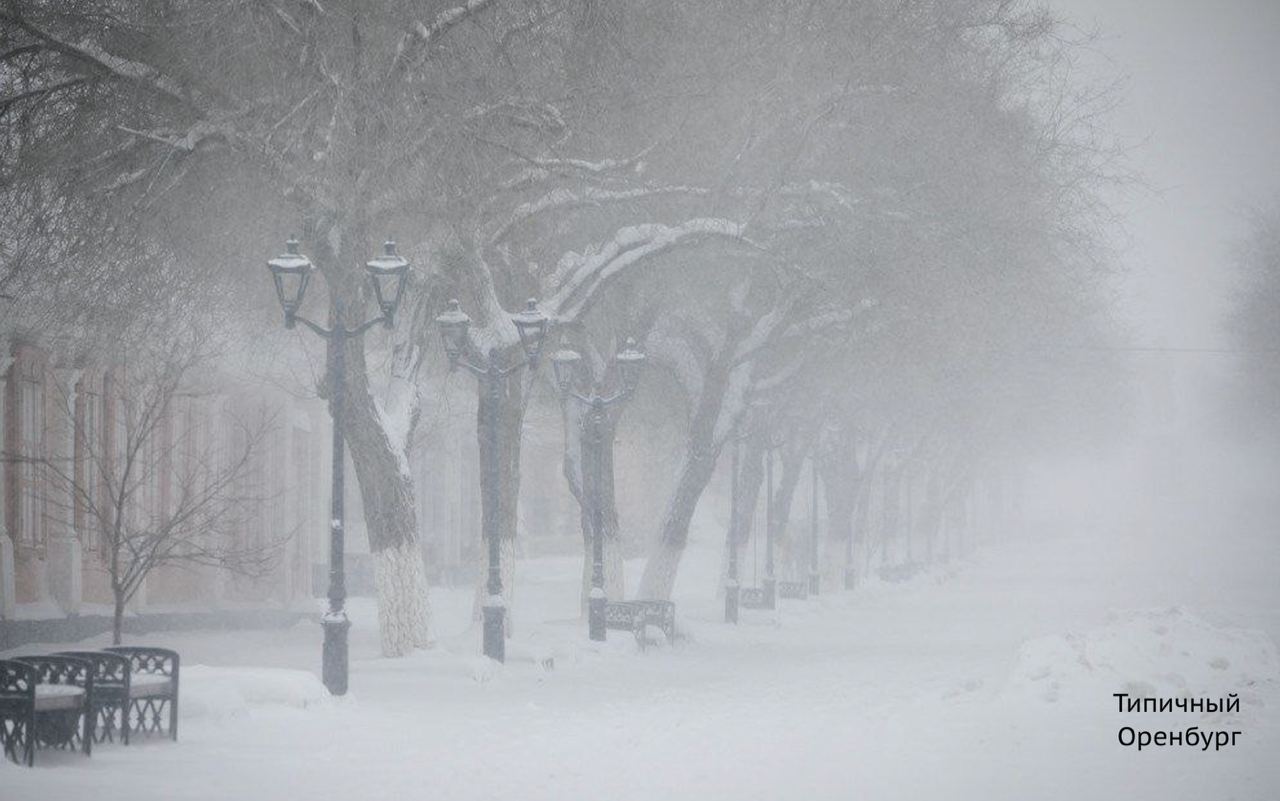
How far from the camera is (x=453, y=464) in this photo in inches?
2189

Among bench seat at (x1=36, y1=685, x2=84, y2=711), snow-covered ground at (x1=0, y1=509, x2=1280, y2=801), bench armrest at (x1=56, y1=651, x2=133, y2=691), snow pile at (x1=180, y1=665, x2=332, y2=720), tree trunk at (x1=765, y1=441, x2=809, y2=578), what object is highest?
tree trunk at (x1=765, y1=441, x2=809, y2=578)

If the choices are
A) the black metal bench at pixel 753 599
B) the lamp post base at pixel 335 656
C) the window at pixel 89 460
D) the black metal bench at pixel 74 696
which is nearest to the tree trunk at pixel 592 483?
the window at pixel 89 460

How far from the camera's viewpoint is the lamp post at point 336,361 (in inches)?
613

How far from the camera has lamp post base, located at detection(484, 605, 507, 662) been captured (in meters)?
20.2

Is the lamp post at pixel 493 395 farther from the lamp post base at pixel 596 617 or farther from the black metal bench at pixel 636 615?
the black metal bench at pixel 636 615

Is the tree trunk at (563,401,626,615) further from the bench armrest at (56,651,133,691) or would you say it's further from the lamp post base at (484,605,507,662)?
the bench armrest at (56,651,133,691)

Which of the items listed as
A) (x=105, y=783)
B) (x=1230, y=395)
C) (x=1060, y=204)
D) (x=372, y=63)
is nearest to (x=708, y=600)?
(x=1060, y=204)

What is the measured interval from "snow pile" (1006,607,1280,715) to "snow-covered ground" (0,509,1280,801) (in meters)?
0.03

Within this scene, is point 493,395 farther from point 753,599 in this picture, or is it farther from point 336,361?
point 753,599

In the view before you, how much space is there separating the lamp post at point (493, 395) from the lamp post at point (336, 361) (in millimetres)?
3584

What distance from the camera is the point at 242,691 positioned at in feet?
46.5

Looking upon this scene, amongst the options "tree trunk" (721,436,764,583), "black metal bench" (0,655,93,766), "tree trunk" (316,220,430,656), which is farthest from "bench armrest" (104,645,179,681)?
"tree trunk" (721,436,764,583)

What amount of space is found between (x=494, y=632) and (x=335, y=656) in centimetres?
445

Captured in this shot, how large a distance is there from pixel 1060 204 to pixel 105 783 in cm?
2078
